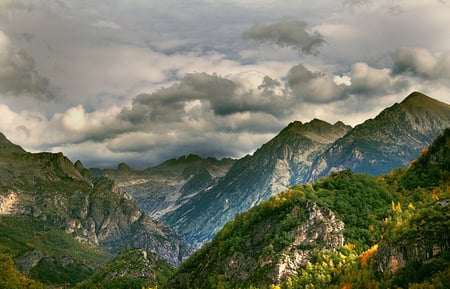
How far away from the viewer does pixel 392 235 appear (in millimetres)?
141500

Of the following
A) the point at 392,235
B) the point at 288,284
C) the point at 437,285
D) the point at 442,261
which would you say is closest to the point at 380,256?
the point at 392,235

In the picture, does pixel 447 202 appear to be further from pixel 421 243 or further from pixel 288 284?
pixel 288 284

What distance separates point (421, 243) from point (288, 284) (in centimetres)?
7631

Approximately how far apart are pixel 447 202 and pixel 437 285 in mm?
40042

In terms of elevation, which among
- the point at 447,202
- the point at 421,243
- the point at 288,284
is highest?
the point at 447,202

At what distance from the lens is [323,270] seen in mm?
190625

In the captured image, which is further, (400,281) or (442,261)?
(400,281)

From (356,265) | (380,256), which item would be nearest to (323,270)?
(356,265)

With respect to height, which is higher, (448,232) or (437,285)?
(448,232)

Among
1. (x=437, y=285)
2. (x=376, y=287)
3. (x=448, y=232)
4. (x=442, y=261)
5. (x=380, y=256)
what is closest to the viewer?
(x=437, y=285)

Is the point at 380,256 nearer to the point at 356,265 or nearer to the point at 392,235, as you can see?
the point at 392,235

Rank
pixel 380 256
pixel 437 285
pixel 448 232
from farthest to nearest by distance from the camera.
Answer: pixel 380 256 → pixel 448 232 → pixel 437 285

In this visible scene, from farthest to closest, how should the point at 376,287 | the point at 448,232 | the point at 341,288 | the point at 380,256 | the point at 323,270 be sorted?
the point at 323,270 < the point at 341,288 < the point at 380,256 < the point at 376,287 < the point at 448,232

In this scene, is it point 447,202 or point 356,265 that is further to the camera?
point 356,265
